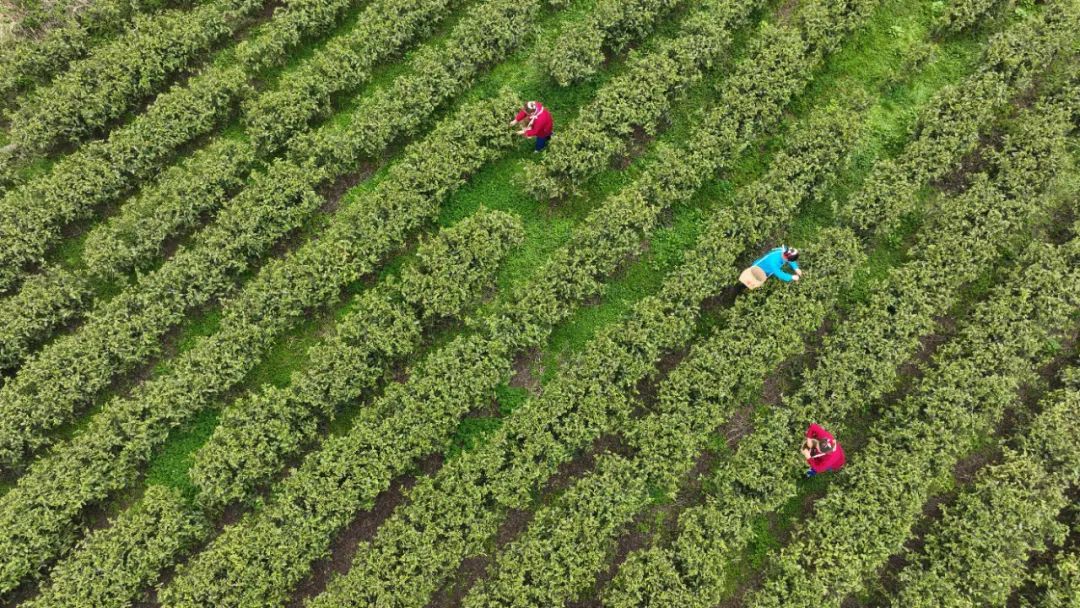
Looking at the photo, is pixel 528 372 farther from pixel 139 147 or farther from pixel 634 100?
pixel 139 147

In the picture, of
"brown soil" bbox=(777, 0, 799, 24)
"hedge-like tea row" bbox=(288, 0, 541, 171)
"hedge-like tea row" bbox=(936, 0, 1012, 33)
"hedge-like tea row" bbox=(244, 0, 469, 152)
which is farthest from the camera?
"brown soil" bbox=(777, 0, 799, 24)

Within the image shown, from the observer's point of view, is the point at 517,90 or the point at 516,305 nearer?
the point at 516,305

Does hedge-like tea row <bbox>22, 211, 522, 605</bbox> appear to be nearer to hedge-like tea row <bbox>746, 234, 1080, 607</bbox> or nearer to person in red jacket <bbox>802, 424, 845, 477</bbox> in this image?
person in red jacket <bbox>802, 424, 845, 477</bbox>

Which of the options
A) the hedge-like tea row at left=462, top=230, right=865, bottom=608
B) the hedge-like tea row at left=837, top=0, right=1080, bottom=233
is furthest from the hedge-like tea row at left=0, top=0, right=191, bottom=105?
the hedge-like tea row at left=837, top=0, right=1080, bottom=233

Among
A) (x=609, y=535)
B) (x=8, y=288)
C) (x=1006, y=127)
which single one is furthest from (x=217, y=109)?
(x=1006, y=127)

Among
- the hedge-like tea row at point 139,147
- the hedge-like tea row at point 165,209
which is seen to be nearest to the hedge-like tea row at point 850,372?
the hedge-like tea row at point 165,209

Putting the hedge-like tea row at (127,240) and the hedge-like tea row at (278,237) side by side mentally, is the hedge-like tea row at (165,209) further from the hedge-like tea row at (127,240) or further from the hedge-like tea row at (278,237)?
the hedge-like tea row at (278,237)

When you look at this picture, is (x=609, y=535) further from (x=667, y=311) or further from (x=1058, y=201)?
(x=1058, y=201)
